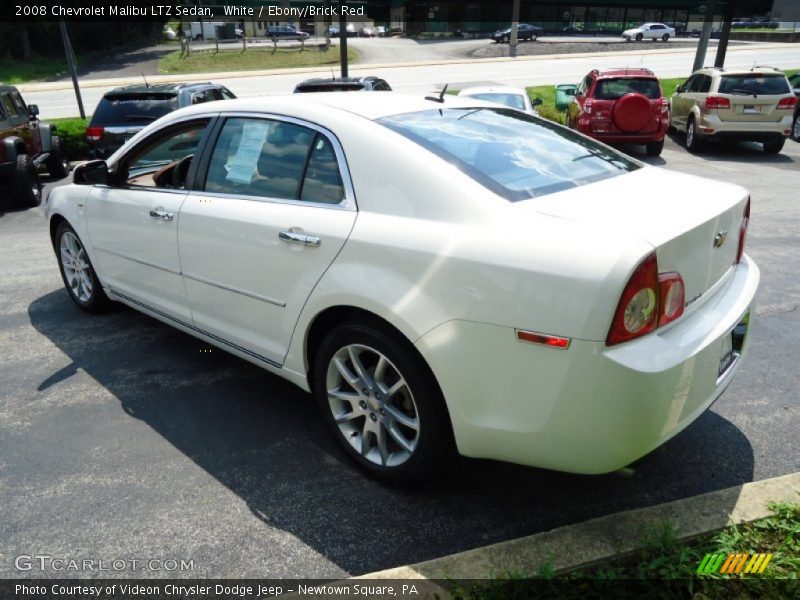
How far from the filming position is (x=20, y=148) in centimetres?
932

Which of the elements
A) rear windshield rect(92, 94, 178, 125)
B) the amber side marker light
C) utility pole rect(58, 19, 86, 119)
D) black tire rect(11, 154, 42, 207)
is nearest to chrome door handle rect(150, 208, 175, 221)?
the amber side marker light

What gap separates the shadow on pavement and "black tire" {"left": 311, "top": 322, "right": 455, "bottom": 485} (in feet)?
0.50

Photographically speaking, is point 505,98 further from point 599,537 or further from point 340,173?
point 599,537

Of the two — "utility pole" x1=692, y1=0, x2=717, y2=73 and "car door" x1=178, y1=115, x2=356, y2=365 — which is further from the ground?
"utility pole" x1=692, y1=0, x2=717, y2=73

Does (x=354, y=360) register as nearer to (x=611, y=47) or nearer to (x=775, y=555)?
(x=775, y=555)

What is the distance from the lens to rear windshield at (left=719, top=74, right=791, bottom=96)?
40.2 ft

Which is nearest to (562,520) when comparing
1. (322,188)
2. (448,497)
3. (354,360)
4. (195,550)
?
(448,497)

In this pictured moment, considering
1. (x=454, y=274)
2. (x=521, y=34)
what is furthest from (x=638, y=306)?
(x=521, y=34)

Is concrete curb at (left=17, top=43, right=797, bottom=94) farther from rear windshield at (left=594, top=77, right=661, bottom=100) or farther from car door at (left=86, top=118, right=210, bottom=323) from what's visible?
car door at (left=86, top=118, right=210, bottom=323)

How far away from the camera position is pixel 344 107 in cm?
312

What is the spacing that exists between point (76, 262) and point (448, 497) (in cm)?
360

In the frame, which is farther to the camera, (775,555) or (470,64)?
(470,64)

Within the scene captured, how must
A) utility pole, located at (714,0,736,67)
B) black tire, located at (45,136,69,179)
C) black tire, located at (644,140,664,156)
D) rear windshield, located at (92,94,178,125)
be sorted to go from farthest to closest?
utility pole, located at (714,0,736,67) < black tire, located at (644,140,664,156) < black tire, located at (45,136,69,179) < rear windshield, located at (92,94,178,125)

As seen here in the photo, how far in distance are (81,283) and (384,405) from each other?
3.31 metres
